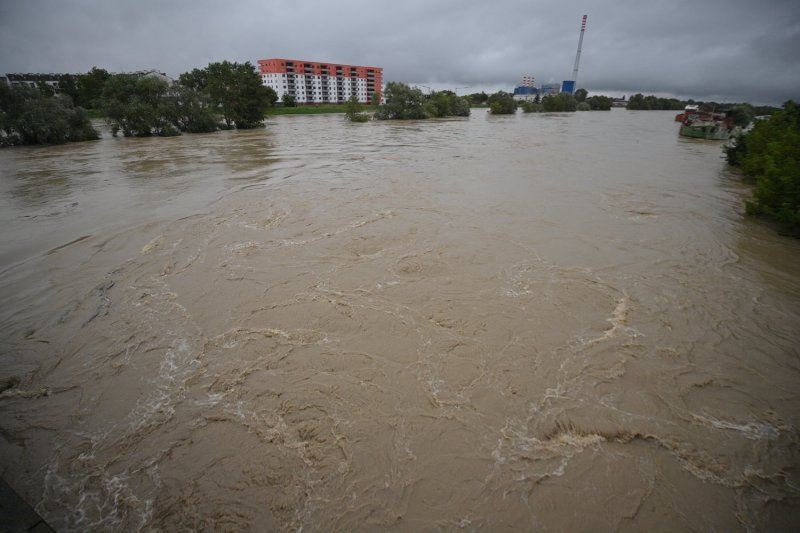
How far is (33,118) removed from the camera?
29.5 meters

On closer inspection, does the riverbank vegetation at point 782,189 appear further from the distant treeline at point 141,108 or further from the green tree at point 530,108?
the green tree at point 530,108

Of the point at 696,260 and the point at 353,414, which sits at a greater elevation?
the point at 696,260

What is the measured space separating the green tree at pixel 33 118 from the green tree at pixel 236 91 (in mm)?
15712

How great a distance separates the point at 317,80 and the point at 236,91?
8834 centimetres

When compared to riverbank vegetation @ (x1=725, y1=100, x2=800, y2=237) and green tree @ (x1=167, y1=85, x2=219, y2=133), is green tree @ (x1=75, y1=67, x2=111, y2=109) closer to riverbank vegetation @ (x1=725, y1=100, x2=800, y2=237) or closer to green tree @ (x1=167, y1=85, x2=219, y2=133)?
green tree @ (x1=167, y1=85, x2=219, y2=133)

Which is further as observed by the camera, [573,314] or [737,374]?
[573,314]

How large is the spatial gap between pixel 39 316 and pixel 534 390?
8057 mm

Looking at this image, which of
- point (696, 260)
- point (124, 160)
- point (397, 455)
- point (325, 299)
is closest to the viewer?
point (397, 455)

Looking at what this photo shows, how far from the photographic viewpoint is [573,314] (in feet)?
19.7

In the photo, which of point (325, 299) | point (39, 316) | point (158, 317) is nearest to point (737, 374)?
point (325, 299)

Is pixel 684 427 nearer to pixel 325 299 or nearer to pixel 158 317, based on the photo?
pixel 325 299

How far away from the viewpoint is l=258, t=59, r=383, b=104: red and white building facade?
113m

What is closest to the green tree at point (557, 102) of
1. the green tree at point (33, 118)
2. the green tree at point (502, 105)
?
the green tree at point (502, 105)

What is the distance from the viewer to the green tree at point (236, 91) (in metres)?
44.9
